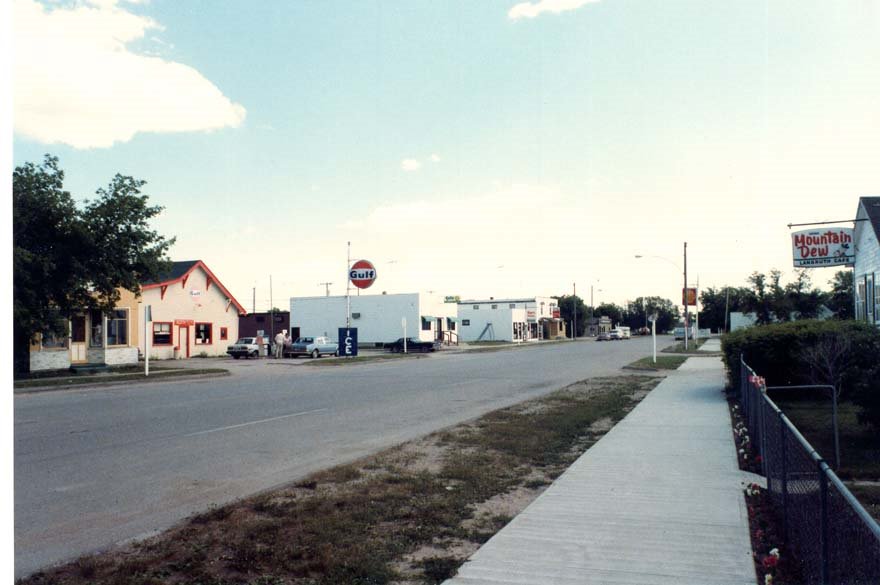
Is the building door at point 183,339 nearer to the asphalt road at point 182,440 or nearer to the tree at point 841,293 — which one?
the asphalt road at point 182,440

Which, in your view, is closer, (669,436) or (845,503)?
(845,503)

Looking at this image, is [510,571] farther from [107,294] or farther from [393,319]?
[393,319]

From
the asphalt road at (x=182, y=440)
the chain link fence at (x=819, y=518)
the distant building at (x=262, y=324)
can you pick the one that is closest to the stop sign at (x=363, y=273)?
the distant building at (x=262, y=324)

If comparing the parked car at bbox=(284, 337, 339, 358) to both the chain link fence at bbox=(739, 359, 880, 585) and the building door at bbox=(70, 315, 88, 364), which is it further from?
the chain link fence at bbox=(739, 359, 880, 585)

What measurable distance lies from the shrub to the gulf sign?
282 inches

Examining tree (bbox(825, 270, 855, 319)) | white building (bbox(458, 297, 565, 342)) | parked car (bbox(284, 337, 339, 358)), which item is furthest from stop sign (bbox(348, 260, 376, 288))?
white building (bbox(458, 297, 565, 342))

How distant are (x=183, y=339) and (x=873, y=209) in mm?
39152

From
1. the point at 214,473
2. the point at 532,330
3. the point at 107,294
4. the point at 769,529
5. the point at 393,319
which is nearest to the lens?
the point at 769,529

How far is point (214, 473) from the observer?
354 inches

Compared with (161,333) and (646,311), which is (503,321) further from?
(646,311)

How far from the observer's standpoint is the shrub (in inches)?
400

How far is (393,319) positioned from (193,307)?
77.3 ft

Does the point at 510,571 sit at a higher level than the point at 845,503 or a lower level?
lower

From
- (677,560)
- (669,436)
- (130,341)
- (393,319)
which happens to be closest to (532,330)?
(393,319)
